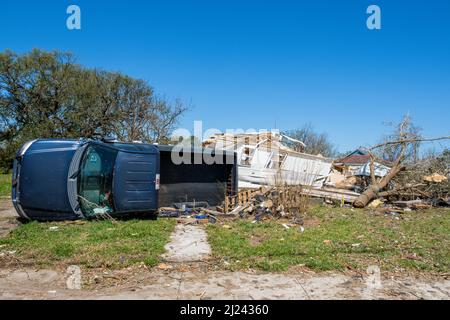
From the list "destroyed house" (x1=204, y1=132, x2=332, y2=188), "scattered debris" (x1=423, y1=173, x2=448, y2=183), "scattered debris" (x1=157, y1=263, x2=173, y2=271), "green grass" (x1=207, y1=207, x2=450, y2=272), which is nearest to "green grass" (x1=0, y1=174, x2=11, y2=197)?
"destroyed house" (x1=204, y1=132, x2=332, y2=188)

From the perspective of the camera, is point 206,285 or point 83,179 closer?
point 206,285

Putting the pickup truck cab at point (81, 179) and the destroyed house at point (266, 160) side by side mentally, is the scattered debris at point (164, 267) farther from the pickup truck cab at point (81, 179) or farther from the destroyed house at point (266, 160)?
the destroyed house at point (266, 160)

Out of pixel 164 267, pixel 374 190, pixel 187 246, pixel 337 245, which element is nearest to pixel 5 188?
pixel 187 246

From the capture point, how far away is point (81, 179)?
7.56m

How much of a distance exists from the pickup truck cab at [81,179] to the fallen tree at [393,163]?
8.03 meters

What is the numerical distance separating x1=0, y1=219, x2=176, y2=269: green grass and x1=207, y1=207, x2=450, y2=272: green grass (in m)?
1.18

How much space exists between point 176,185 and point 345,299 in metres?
7.34

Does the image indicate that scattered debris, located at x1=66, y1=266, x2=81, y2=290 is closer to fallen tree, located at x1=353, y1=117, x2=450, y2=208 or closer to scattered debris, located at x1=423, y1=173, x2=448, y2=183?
fallen tree, located at x1=353, y1=117, x2=450, y2=208

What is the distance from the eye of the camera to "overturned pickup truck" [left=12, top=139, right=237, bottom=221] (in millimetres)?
7312

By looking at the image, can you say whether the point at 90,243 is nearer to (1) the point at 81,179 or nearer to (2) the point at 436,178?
(1) the point at 81,179

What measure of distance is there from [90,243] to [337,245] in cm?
448

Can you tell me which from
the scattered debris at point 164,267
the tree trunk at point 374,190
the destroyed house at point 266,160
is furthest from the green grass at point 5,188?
the tree trunk at point 374,190

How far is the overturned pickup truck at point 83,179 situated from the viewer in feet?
24.0
